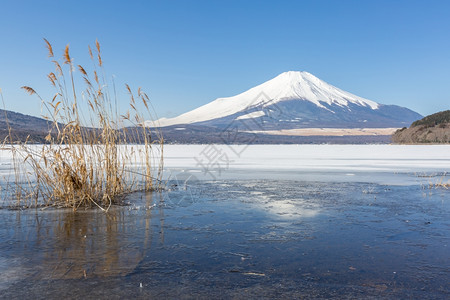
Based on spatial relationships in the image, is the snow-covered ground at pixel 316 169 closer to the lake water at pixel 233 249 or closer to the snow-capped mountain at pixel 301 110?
the lake water at pixel 233 249

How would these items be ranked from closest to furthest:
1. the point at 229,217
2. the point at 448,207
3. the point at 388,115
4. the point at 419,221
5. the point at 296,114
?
the point at 419,221 < the point at 229,217 < the point at 448,207 < the point at 296,114 < the point at 388,115

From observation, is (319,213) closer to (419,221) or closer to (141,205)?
(419,221)

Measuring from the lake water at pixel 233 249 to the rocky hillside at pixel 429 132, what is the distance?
26.2m

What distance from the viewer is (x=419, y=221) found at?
378 centimetres

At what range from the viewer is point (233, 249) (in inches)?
113

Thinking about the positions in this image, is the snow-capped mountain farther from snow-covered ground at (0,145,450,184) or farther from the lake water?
the lake water

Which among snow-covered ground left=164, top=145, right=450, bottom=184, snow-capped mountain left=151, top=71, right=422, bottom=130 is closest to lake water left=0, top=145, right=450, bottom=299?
snow-covered ground left=164, top=145, right=450, bottom=184

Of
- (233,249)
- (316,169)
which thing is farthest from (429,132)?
(233,249)

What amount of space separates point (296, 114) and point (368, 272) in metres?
146

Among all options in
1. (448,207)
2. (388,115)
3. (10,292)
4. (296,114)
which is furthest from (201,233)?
(388,115)

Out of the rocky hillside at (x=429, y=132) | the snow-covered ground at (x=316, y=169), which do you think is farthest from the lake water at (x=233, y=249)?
the rocky hillside at (x=429, y=132)

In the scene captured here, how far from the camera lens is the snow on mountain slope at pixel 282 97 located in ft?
533

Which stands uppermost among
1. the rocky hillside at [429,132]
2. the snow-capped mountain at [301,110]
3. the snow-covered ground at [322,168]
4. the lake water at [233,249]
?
the snow-capped mountain at [301,110]

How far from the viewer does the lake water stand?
212cm
